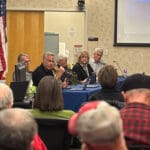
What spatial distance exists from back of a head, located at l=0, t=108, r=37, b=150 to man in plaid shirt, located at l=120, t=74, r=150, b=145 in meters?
0.61

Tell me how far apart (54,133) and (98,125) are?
214 cm

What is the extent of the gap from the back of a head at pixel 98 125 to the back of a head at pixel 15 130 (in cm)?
35

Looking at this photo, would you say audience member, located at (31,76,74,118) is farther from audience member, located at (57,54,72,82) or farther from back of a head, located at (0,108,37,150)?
audience member, located at (57,54,72,82)

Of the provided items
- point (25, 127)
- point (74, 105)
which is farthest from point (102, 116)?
point (74, 105)

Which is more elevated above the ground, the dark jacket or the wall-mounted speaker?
the wall-mounted speaker

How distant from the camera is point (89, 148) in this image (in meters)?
1.96

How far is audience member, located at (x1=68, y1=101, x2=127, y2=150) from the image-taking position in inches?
71.4

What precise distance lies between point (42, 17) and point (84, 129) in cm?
1009

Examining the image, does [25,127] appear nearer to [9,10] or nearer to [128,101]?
[128,101]

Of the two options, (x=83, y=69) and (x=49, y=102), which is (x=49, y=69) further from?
(x=49, y=102)

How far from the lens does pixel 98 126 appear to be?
1.81m

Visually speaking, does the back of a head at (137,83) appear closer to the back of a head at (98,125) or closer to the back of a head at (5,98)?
the back of a head at (5,98)

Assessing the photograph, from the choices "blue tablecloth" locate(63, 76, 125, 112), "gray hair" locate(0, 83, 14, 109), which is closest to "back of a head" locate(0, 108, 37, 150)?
"gray hair" locate(0, 83, 14, 109)

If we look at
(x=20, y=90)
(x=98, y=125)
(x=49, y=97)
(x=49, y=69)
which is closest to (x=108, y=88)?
(x=49, y=97)
